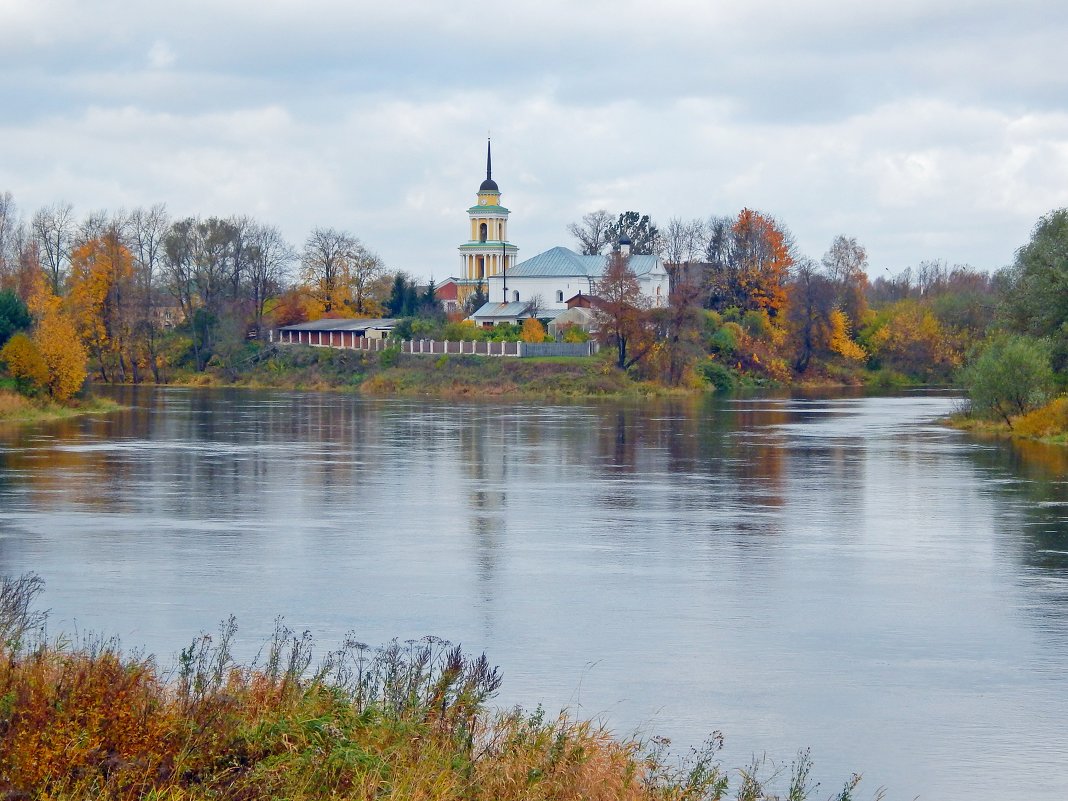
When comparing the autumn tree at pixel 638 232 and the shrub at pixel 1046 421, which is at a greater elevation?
the autumn tree at pixel 638 232

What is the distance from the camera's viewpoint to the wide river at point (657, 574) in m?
12.1

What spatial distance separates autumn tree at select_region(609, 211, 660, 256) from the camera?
127m

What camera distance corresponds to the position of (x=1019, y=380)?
146 feet

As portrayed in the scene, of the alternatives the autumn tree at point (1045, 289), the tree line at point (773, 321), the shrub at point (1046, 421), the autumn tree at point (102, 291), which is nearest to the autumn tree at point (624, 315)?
the tree line at point (773, 321)

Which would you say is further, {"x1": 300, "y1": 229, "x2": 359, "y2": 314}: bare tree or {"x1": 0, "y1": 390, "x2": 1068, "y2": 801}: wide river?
{"x1": 300, "y1": 229, "x2": 359, "y2": 314}: bare tree

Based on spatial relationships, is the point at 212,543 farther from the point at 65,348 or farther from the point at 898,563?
the point at 65,348

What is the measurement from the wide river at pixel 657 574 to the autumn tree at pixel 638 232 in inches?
3500

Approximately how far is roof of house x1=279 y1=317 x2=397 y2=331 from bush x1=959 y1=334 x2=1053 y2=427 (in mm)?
56444

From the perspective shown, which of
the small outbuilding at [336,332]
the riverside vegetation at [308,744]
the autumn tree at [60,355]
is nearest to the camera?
the riverside vegetation at [308,744]

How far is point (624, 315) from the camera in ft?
276

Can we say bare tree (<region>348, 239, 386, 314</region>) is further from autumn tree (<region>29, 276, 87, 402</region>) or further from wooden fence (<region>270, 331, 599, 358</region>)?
autumn tree (<region>29, 276, 87, 402</region>)

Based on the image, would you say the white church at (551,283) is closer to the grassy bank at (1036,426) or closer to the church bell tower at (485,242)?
the church bell tower at (485,242)

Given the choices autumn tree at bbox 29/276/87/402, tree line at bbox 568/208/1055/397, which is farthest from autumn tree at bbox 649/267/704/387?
autumn tree at bbox 29/276/87/402

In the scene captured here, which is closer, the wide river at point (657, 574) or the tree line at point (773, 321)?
the wide river at point (657, 574)
